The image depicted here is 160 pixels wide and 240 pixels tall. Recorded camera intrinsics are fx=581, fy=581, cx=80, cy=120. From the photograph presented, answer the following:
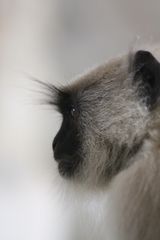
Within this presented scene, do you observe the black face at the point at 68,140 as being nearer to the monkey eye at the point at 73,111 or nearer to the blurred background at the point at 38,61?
the monkey eye at the point at 73,111

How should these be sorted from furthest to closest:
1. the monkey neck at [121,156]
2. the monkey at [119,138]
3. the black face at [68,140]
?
the black face at [68,140], the monkey neck at [121,156], the monkey at [119,138]

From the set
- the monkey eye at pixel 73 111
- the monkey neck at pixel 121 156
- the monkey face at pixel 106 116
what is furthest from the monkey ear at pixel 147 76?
the monkey eye at pixel 73 111

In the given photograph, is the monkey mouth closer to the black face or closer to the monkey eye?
the black face

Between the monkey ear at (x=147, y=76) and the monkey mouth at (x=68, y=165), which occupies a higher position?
the monkey ear at (x=147, y=76)

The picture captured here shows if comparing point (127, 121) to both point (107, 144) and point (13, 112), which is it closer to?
point (107, 144)

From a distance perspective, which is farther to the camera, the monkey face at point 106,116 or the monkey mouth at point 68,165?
the monkey mouth at point 68,165

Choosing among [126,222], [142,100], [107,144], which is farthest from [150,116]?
[126,222]

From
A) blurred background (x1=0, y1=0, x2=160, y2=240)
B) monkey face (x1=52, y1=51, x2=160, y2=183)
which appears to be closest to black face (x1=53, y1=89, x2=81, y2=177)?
monkey face (x1=52, y1=51, x2=160, y2=183)
